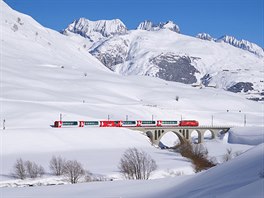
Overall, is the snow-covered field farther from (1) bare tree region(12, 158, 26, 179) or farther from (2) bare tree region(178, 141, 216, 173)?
(2) bare tree region(178, 141, 216, 173)

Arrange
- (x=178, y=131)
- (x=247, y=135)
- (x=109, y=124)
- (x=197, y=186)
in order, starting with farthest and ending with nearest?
(x=178, y=131) < (x=247, y=135) < (x=109, y=124) < (x=197, y=186)

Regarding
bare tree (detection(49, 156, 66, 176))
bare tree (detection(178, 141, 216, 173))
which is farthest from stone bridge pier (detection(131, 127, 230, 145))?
bare tree (detection(49, 156, 66, 176))

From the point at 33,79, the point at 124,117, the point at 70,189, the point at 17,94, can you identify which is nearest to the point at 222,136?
the point at 124,117

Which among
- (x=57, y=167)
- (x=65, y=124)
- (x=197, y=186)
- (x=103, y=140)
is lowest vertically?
(x=57, y=167)

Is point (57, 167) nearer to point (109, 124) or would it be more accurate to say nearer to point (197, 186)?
point (197, 186)

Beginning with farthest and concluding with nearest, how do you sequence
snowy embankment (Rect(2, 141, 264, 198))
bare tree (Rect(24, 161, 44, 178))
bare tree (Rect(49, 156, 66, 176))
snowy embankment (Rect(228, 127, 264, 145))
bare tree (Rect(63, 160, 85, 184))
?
snowy embankment (Rect(228, 127, 264, 145))
bare tree (Rect(49, 156, 66, 176))
bare tree (Rect(24, 161, 44, 178))
bare tree (Rect(63, 160, 85, 184))
snowy embankment (Rect(2, 141, 264, 198))

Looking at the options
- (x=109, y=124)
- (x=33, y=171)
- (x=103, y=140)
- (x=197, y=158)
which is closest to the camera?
(x=33, y=171)

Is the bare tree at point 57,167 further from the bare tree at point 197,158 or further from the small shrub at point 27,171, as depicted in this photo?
the bare tree at point 197,158

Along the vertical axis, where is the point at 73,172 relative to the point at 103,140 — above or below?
below

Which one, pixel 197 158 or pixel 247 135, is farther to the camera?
pixel 247 135

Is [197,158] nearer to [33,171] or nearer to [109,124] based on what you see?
[33,171]

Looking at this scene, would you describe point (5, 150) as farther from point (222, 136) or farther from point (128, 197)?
point (222, 136)

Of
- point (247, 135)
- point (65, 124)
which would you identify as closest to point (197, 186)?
point (65, 124)

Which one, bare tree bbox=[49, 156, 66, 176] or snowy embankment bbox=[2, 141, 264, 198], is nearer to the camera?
snowy embankment bbox=[2, 141, 264, 198]
